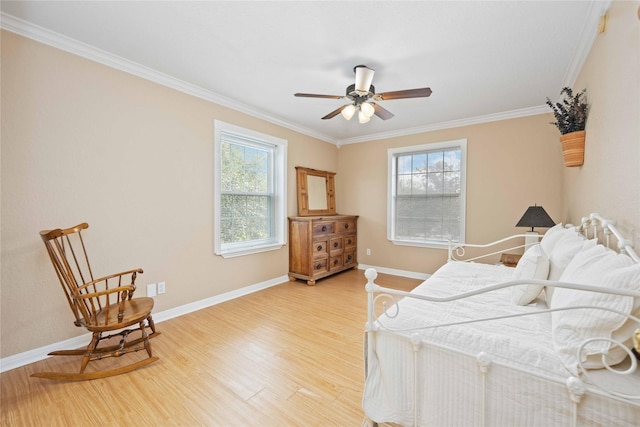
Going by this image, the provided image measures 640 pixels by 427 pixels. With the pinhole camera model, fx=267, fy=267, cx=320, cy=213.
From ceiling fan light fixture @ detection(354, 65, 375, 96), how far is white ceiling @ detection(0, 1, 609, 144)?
0.08 metres

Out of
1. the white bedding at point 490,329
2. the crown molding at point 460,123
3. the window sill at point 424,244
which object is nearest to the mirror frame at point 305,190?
the crown molding at point 460,123

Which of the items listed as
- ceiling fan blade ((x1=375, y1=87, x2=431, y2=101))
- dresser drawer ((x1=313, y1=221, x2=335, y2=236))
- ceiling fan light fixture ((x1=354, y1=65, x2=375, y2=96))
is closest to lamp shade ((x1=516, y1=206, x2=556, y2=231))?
ceiling fan blade ((x1=375, y1=87, x2=431, y2=101))

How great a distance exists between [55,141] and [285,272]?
9.80 ft

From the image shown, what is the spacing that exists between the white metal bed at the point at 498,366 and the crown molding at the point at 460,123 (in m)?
2.53

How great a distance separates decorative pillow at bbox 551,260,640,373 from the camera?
0.94 meters

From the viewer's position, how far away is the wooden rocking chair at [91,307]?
1815 millimetres

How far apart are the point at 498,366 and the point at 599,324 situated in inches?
15.0

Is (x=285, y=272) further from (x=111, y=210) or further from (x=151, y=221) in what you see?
(x=111, y=210)

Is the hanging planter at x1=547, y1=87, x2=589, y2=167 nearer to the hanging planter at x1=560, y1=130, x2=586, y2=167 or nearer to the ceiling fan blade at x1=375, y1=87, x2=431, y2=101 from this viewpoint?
the hanging planter at x1=560, y1=130, x2=586, y2=167

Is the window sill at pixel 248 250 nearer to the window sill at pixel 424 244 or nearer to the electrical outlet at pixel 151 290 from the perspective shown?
the electrical outlet at pixel 151 290

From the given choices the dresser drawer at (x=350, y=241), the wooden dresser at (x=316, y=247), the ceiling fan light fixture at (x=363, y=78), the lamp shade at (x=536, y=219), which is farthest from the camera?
the dresser drawer at (x=350, y=241)

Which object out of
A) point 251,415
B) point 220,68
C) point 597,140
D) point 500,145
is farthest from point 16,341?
point 500,145

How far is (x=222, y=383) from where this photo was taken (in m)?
1.80

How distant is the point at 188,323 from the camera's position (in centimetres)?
269
